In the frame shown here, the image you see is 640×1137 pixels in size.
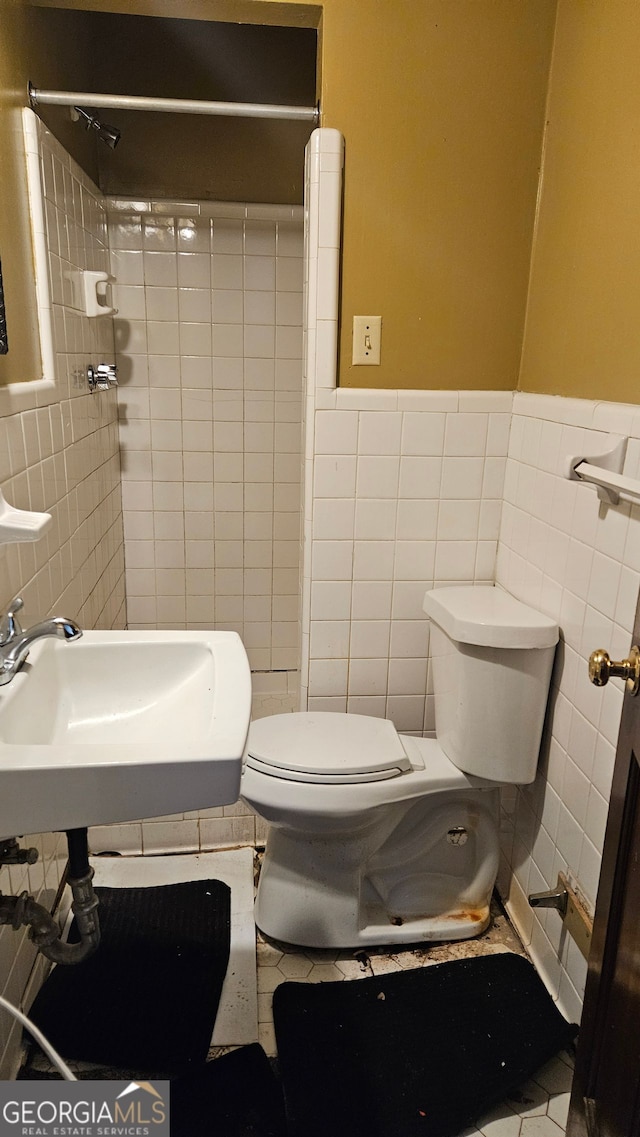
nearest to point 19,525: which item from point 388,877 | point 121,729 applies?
point 121,729

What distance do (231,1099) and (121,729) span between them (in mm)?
766

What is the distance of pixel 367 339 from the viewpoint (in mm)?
1725

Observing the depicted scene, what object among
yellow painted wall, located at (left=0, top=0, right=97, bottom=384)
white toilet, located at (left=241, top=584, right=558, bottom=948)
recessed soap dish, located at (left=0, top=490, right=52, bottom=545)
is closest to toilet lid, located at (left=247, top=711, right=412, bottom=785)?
white toilet, located at (left=241, top=584, right=558, bottom=948)

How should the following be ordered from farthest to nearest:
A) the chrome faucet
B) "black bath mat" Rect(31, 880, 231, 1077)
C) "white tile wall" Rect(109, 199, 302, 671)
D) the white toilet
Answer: "white tile wall" Rect(109, 199, 302, 671) → the white toilet → "black bath mat" Rect(31, 880, 231, 1077) → the chrome faucet

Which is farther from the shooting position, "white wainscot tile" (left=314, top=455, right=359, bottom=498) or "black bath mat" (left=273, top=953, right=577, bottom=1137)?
"white wainscot tile" (left=314, top=455, right=359, bottom=498)

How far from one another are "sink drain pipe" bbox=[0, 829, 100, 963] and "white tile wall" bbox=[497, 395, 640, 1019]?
90cm

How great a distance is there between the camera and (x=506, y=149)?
5.52ft

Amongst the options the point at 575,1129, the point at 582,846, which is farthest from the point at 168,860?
the point at 575,1129

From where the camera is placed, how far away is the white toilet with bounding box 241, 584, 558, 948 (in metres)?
1.59

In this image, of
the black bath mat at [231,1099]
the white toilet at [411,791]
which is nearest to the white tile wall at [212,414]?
the white toilet at [411,791]

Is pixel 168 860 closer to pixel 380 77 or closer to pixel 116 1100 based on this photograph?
pixel 116 1100

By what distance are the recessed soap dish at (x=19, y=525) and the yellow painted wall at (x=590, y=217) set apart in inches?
39.1

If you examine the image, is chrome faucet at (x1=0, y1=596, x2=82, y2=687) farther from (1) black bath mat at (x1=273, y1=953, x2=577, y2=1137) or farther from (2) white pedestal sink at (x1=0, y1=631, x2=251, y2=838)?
(1) black bath mat at (x1=273, y1=953, x2=577, y2=1137)

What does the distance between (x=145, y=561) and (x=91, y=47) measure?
1.62m
